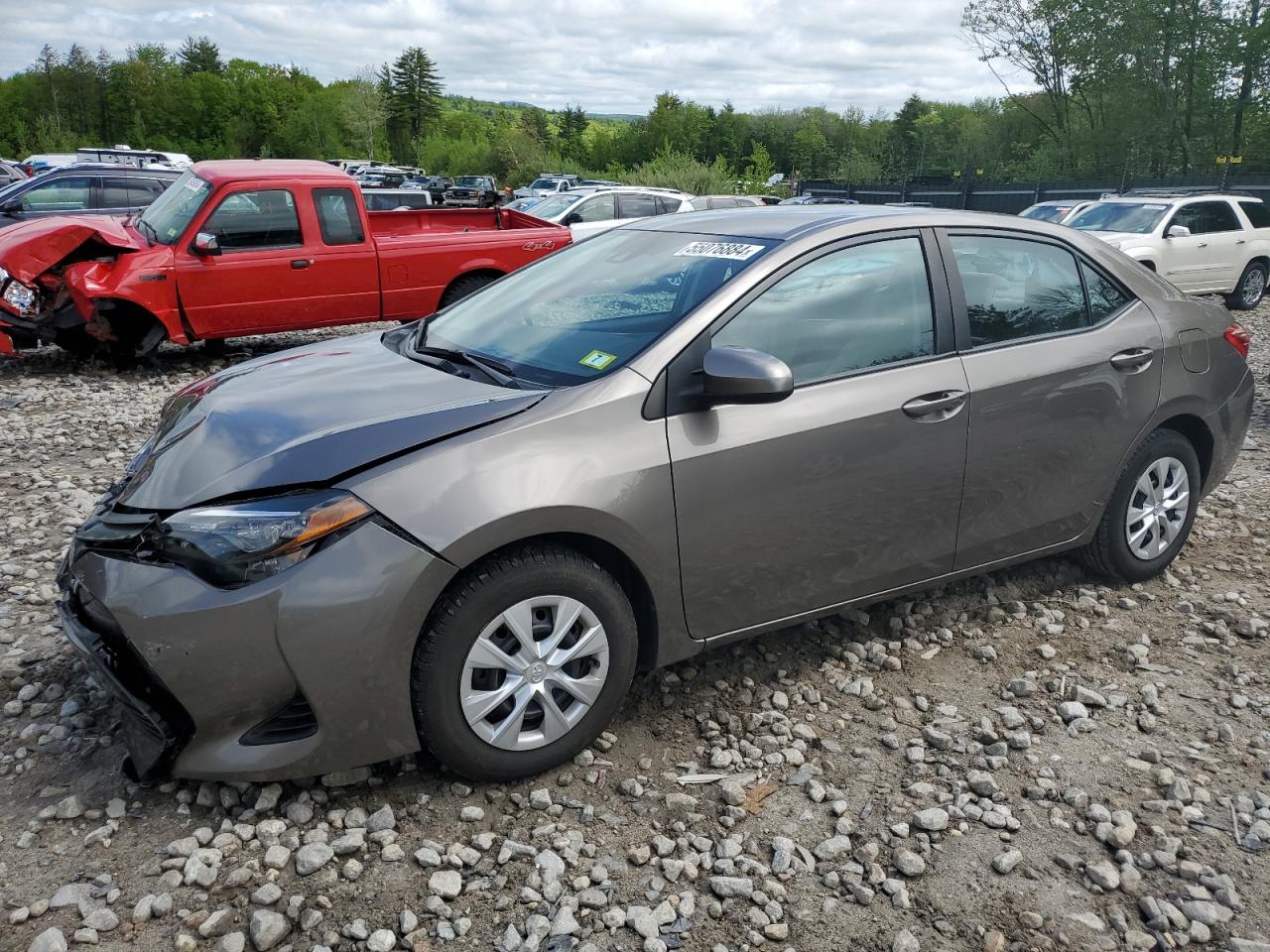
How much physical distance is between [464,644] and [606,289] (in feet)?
4.95

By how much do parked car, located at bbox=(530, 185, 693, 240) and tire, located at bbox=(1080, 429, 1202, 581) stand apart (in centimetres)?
1231

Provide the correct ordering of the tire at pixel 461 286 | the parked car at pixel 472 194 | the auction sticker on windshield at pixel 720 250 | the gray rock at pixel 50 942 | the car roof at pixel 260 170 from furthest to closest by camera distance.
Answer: the parked car at pixel 472 194, the tire at pixel 461 286, the car roof at pixel 260 170, the auction sticker on windshield at pixel 720 250, the gray rock at pixel 50 942

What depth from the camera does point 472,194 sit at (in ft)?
75.7

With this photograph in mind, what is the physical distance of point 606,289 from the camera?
362 cm

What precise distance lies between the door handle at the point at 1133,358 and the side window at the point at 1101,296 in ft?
0.56

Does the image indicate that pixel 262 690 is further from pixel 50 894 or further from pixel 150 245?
pixel 150 245

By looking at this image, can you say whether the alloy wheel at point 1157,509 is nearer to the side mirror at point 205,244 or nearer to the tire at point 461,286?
the tire at point 461,286

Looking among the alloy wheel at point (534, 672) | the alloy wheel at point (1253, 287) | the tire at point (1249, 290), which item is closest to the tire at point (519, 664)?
the alloy wheel at point (534, 672)

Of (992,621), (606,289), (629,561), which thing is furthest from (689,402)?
(992,621)

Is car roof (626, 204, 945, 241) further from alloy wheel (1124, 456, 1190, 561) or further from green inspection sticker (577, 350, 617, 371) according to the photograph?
alloy wheel (1124, 456, 1190, 561)

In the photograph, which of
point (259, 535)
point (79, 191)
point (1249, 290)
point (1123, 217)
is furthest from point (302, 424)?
point (1249, 290)

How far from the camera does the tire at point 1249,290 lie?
14.4 meters

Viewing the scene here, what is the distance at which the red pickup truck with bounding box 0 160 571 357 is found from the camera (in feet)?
26.7

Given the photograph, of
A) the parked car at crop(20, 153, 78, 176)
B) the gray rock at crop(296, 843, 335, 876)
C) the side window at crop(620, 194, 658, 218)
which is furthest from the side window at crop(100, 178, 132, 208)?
the gray rock at crop(296, 843, 335, 876)
